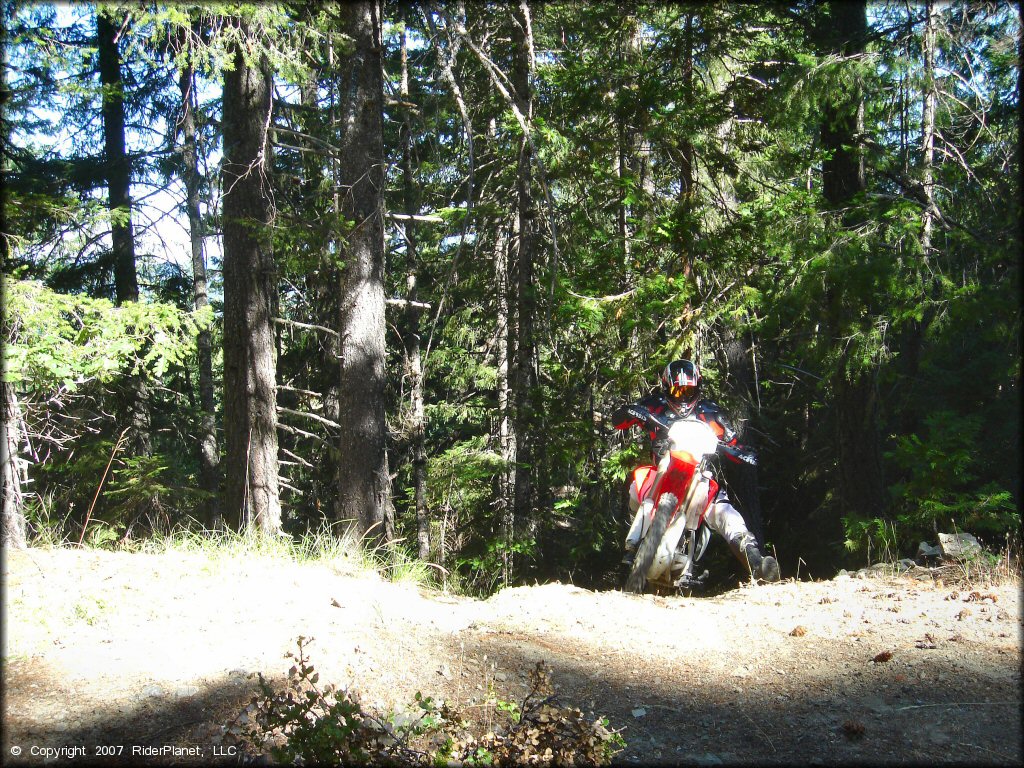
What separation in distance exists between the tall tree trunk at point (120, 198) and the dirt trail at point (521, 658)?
30.6 feet

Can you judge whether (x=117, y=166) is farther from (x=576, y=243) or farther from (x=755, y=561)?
(x=755, y=561)

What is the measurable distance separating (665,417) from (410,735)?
4.69 m

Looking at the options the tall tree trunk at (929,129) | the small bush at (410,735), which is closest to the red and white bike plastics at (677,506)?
the tall tree trunk at (929,129)

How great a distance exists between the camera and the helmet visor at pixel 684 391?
7590 millimetres

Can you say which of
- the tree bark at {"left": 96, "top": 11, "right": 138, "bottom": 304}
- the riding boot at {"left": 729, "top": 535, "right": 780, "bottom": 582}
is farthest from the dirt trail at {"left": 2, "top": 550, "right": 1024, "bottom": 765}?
the tree bark at {"left": 96, "top": 11, "right": 138, "bottom": 304}

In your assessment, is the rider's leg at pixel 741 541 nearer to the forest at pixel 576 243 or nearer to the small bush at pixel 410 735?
the forest at pixel 576 243

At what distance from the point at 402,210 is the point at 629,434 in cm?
638

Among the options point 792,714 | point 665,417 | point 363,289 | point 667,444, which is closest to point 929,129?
point 665,417

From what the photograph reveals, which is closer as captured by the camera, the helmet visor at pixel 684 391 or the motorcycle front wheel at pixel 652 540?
the motorcycle front wheel at pixel 652 540

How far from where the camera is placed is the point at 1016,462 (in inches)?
425

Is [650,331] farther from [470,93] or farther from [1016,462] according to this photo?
[1016,462]

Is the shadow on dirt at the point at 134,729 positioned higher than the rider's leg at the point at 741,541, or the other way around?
the shadow on dirt at the point at 134,729

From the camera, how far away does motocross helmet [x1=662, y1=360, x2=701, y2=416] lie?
7.58 m

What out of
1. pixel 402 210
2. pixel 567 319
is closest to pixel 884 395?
pixel 567 319
